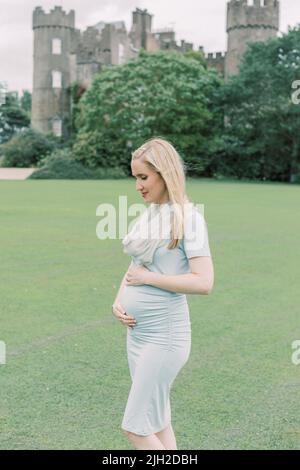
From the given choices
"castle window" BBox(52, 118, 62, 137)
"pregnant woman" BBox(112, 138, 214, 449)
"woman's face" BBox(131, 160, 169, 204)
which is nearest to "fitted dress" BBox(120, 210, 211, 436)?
"pregnant woman" BBox(112, 138, 214, 449)

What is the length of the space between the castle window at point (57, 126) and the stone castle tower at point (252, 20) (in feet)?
52.2

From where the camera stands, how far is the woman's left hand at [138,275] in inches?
117

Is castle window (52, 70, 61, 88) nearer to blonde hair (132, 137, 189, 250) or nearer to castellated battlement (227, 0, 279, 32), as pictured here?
castellated battlement (227, 0, 279, 32)

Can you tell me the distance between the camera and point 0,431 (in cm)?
405

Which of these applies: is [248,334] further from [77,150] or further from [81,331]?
[77,150]

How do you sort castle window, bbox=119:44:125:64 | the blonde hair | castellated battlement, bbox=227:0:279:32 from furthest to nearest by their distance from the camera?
castle window, bbox=119:44:125:64, castellated battlement, bbox=227:0:279:32, the blonde hair

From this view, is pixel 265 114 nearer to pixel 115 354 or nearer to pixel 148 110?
pixel 148 110

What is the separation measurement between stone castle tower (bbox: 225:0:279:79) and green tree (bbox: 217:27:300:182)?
1165 centimetres

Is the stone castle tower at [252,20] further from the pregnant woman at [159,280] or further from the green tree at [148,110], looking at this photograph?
the pregnant woman at [159,280]

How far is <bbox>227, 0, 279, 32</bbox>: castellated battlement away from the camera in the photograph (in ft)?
180

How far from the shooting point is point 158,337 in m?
2.97

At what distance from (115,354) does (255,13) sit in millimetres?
53530

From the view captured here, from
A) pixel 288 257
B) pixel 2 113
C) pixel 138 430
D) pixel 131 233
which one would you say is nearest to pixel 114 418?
pixel 138 430

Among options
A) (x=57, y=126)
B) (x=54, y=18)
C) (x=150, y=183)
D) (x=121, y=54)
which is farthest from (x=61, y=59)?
(x=150, y=183)
